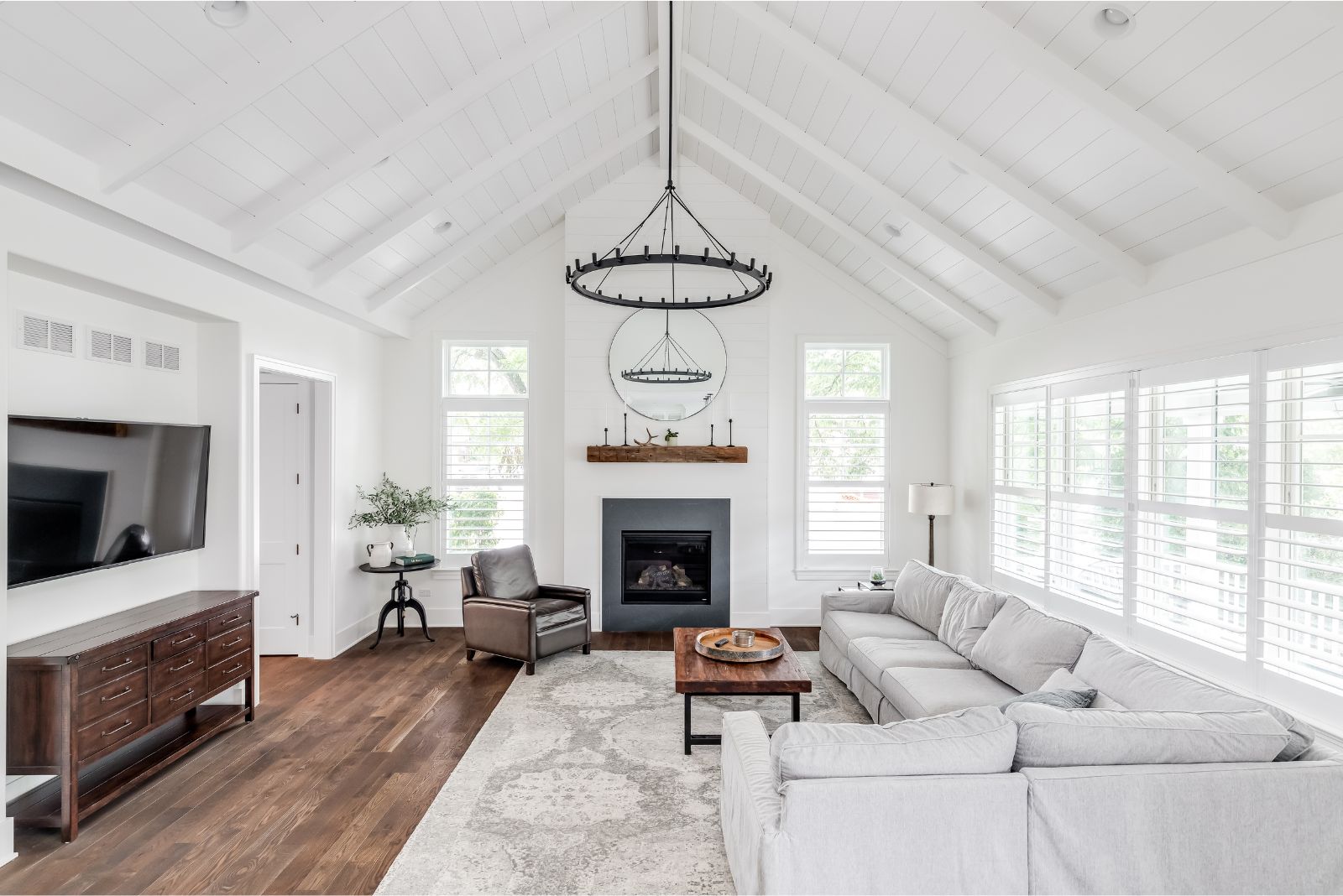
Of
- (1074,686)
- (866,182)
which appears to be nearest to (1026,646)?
(1074,686)

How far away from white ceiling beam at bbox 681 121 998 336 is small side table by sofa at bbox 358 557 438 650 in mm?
4015

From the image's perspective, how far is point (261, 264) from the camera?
13.3 feet

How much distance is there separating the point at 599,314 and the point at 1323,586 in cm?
494

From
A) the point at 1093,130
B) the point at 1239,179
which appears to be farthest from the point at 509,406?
the point at 1239,179

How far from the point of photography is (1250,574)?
3070 mm

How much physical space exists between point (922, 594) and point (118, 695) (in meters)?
4.37

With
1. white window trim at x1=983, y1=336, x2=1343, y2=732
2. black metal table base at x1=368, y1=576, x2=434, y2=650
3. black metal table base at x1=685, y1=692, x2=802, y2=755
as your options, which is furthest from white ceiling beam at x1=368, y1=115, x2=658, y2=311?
black metal table base at x1=685, y1=692, x2=802, y2=755

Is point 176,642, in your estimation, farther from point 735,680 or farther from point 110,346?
point 735,680

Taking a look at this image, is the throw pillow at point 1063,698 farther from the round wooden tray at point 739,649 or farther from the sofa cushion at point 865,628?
the sofa cushion at point 865,628

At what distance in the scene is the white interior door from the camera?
17.5 ft

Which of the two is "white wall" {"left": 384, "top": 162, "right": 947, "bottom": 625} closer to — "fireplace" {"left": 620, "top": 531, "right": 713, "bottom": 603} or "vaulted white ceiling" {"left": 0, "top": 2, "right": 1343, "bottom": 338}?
"fireplace" {"left": 620, "top": 531, "right": 713, "bottom": 603}

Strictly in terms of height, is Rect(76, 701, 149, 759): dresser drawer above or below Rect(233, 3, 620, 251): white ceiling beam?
below

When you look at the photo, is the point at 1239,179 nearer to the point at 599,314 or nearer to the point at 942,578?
the point at 942,578

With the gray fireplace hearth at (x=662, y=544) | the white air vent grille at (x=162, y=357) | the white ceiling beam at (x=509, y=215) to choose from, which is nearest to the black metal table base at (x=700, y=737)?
the gray fireplace hearth at (x=662, y=544)
